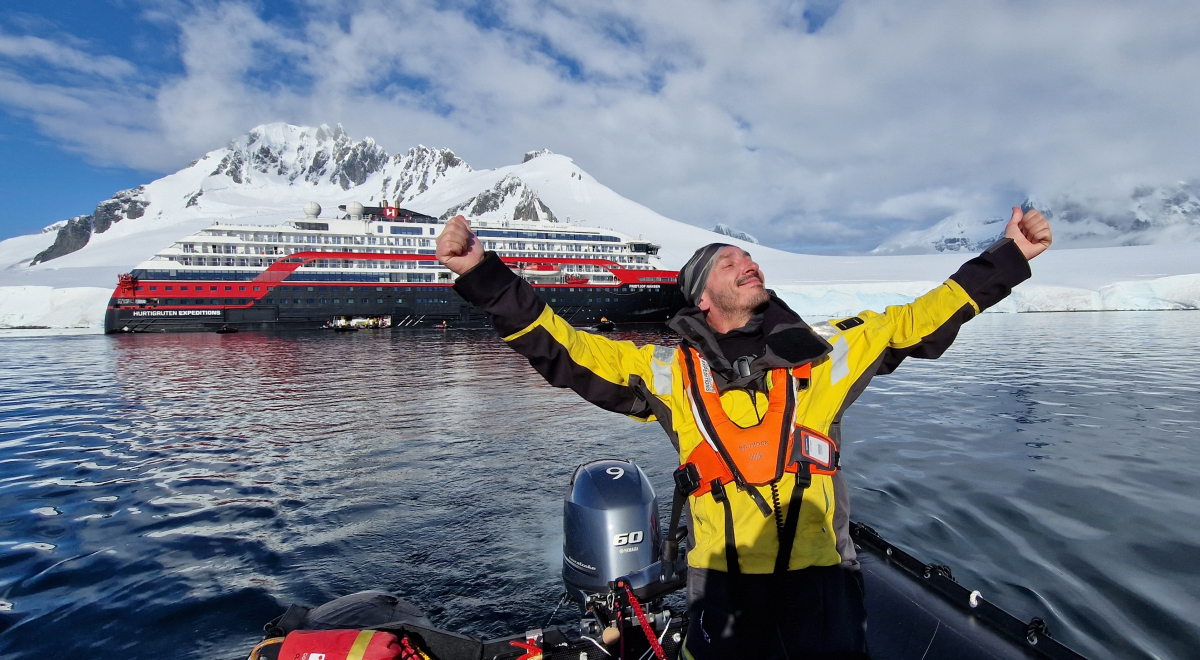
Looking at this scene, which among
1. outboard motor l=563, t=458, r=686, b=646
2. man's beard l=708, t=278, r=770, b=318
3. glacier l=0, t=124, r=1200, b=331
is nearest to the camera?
man's beard l=708, t=278, r=770, b=318

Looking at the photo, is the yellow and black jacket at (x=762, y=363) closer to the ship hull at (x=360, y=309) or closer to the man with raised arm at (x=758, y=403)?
the man with raised arm at (x=758, y=403)

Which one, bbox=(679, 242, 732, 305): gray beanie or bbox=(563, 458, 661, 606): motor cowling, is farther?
bbox=(563, 458, 661, 606): motor cowling

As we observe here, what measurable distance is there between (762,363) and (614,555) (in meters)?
2.07

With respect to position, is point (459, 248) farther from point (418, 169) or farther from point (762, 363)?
point (418, 169)

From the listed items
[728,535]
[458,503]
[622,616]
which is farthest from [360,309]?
[728,535]

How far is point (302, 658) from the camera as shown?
7.46 ft

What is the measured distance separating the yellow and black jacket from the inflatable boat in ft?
2.43

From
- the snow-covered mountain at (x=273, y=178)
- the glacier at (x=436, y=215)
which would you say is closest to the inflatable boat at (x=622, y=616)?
the glacier at (x=436, y=215)

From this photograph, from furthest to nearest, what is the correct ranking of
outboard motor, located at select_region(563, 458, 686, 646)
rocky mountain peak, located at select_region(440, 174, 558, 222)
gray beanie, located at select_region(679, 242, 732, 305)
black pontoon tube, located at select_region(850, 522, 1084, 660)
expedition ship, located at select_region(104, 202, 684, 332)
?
rocky mountain peak, located at select_region(440, 174, 558, 222) < expedition ship, located at select_region(104, 202, 684, 332) < outboard motor, located at select_region(563, 458, 686, 646) < black pontoon tube, located at select_region(850, 522, 1084, 660) < gray beanie, located at select_region(679, 242, 732, 305)

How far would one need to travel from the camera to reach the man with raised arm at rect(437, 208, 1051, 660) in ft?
6.41

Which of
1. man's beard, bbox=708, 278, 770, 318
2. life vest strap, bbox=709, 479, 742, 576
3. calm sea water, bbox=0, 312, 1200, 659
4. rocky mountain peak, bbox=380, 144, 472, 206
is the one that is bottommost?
calm sea water, bbox=0, 312, 1200, 659

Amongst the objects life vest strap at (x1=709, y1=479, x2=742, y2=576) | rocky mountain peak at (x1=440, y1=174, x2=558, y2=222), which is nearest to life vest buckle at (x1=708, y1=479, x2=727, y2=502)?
life vest strap at (x1=709, y1=479, x2=742, y2=576)

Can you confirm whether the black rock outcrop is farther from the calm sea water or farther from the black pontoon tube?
the black pontoon tube

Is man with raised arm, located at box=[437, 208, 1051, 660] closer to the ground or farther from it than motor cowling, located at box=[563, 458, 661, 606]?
farther from it
